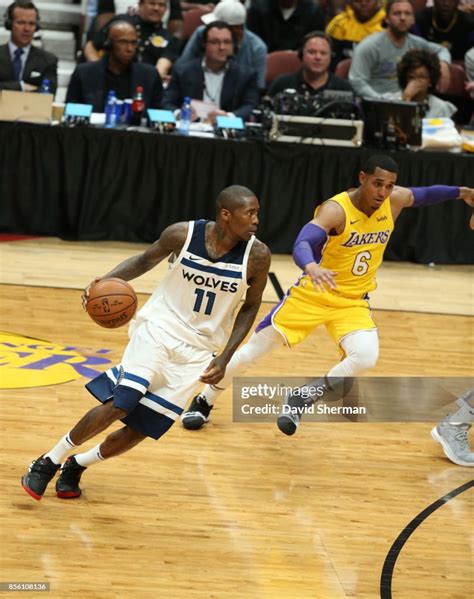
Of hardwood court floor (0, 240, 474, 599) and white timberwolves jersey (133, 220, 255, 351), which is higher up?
white timberwolves jersey (133, 220, 255, 351)

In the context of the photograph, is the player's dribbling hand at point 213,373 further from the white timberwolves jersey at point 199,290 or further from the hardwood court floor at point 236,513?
the hardwood court floor at point 236,513

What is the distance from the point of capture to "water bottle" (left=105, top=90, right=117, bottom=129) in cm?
1033

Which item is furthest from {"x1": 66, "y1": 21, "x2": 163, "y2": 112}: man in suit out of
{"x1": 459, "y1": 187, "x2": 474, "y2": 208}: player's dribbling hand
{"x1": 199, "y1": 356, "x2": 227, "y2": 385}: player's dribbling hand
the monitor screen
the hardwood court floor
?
{"x1": 199, "y1": 356, "x2": 227, "y2": 385}: player's dribbling hand

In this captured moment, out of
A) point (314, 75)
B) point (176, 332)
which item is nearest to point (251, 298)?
point (176, 332)

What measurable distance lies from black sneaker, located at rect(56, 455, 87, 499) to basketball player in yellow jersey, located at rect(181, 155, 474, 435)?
1.13 metres

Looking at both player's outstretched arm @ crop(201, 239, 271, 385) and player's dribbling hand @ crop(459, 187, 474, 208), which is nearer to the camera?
player's outstretched arm @ crop(201, 239, 271, 385)

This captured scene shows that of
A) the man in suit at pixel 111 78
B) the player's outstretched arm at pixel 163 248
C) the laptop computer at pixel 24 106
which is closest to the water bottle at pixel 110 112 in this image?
the man in suit at pixel 111 78

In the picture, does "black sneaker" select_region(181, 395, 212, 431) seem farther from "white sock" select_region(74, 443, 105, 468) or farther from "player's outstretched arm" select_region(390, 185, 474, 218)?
"player's outstretched arm" select_region(390, 185, 474, 218)

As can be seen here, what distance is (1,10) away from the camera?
13789 millimetres

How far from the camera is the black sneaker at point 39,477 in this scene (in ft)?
17.4

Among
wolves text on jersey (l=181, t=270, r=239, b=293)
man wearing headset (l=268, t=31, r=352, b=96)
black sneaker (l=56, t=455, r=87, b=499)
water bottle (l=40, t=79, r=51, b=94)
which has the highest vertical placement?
man wearing headset (l=268, t=31, r=352, b=96)

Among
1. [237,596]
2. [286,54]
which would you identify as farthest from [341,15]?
[237,596]

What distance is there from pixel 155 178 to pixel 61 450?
5426 mm

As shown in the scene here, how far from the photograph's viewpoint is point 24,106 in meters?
10.1
